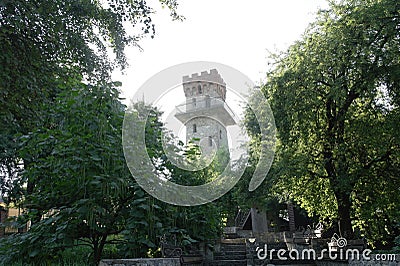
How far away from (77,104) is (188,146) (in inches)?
91.1

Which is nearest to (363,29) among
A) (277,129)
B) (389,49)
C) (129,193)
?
(389,49)

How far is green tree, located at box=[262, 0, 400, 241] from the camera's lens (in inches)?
345

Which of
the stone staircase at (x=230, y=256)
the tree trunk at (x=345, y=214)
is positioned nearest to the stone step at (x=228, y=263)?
the stone staircase at (x=230, y=256)

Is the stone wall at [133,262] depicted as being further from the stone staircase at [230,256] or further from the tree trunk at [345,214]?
the tree trunk at [345,214]

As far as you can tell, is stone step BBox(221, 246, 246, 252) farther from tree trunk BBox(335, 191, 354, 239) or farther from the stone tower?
the stone tower

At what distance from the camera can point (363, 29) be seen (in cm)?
886

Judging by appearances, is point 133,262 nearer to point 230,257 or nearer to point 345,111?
point 230,257

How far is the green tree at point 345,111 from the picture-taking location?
28.7ft

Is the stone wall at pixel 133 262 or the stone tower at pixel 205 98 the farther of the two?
the stone tower at pixel 205 98

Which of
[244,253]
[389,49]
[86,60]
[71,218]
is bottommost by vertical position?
[244,253]

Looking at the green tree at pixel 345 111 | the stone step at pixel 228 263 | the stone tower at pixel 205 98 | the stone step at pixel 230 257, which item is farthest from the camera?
the stone step at pixel 230 257

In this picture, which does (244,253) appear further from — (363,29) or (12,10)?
(12,10)

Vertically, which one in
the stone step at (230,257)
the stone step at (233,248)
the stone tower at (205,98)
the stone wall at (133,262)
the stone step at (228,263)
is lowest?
the stone step at (228,263)

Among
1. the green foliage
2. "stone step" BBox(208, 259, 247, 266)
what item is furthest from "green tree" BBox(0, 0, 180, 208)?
"stone step" BBox(208, 259, 247, 266)
